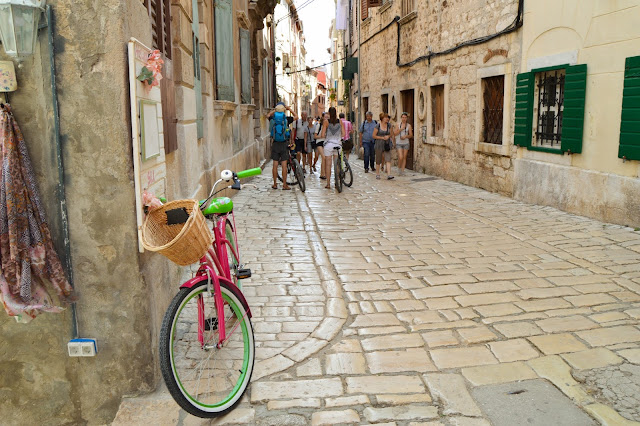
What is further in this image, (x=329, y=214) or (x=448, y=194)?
(x=448, y=194)

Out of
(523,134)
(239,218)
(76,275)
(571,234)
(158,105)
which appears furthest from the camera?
(523,134)

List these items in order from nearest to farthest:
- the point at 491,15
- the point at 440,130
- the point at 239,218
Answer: the point at 239,218
the point at 491,15
the point at 440,130

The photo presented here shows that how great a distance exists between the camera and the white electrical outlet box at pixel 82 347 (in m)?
3.16

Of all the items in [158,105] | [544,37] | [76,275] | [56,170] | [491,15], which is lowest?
[76,275]

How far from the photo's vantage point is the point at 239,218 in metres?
8.68

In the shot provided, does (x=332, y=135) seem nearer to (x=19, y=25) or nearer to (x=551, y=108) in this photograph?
(x=551, y=108)

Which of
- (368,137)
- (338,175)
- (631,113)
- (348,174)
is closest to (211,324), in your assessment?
(631,113)

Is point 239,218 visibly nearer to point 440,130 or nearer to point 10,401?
point 10,401

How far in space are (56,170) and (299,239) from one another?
172 inches

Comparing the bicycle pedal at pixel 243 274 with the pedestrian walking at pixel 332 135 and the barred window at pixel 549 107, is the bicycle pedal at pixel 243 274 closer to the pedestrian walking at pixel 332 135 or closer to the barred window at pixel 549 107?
the barred window at pixel 549 107

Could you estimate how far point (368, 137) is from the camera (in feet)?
50.3

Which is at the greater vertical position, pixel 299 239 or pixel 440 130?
pixel 440 130

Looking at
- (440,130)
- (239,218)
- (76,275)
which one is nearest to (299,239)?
(239,218)

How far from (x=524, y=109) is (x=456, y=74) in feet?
11.8
